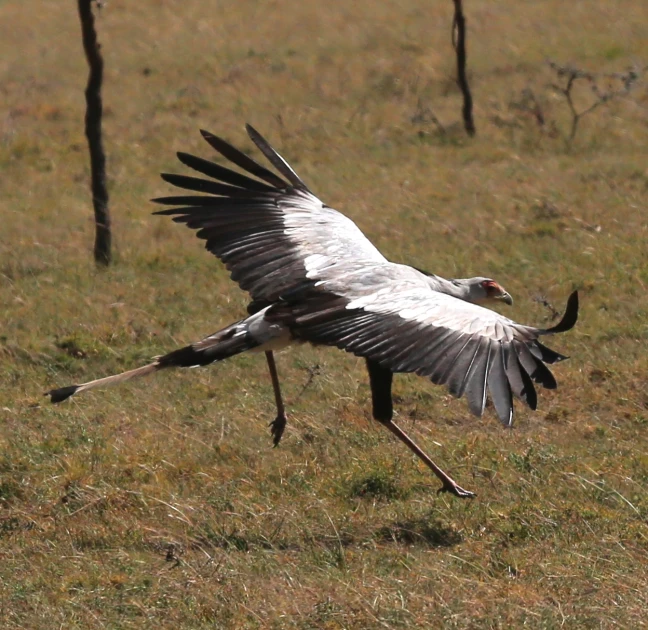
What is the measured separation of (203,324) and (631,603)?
4.51 meters

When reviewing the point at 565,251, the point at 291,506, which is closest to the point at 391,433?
the point at 291,506

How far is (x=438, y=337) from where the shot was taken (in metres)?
5.07

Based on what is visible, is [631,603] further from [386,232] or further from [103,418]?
[386,232]

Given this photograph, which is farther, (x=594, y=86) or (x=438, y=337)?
(x=594, y=86)

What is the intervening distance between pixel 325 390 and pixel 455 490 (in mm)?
1671

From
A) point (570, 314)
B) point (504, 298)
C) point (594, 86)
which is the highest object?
point (594, 86)

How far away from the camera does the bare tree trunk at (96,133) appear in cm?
962

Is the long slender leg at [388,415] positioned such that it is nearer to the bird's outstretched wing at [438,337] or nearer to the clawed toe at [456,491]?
the clawed toe at [456,491]

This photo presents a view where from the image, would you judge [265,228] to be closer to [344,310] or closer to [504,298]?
[344,310]

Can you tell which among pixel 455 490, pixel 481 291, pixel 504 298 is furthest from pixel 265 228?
pixel 455 490

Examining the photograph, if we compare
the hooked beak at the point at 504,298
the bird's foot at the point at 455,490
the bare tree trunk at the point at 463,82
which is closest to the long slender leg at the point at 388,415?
the bird's foot at the point at 455,490

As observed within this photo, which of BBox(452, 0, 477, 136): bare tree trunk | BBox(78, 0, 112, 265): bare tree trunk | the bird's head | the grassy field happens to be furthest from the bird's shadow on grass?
BBox(452, 0, 477, 136): bare tree trunk

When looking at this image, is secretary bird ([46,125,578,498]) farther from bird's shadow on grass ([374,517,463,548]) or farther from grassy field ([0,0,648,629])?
grassy field ([0,0,648,629])

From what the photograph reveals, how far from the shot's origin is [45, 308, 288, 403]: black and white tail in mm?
5625
